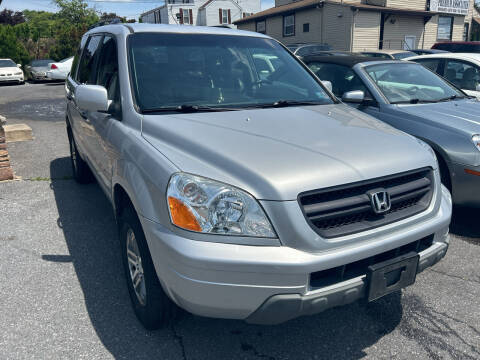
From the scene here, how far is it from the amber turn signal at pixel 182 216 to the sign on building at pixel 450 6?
30.1m

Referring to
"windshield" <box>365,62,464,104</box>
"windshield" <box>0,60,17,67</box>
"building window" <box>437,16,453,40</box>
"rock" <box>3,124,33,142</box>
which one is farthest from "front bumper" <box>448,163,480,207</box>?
"building window" <box>437,16,453,40</box>

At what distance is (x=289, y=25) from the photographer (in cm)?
2831

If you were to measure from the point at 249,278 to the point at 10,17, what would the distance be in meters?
60.9

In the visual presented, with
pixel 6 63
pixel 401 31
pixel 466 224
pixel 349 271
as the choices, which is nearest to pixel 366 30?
pixel 401 31

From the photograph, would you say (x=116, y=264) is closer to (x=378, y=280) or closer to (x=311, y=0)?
(x=378, y=280)

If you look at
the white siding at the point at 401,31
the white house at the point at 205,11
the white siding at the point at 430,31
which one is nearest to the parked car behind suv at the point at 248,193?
the white siding at the point at 401,31

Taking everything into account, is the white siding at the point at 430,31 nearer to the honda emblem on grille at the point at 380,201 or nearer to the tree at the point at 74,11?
the honda emblem on grille at the point at 380,201

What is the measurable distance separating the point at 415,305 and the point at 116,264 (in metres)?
2.32

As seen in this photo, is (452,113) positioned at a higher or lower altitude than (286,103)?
lower

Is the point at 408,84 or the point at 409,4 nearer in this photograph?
the point at 408,84

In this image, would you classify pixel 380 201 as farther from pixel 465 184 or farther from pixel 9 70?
pixel 9 70

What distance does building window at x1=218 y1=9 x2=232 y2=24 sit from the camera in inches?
1758

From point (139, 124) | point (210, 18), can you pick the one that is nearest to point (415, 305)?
point (139, 124)

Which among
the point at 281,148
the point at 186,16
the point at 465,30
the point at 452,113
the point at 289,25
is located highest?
the point at 186,16
